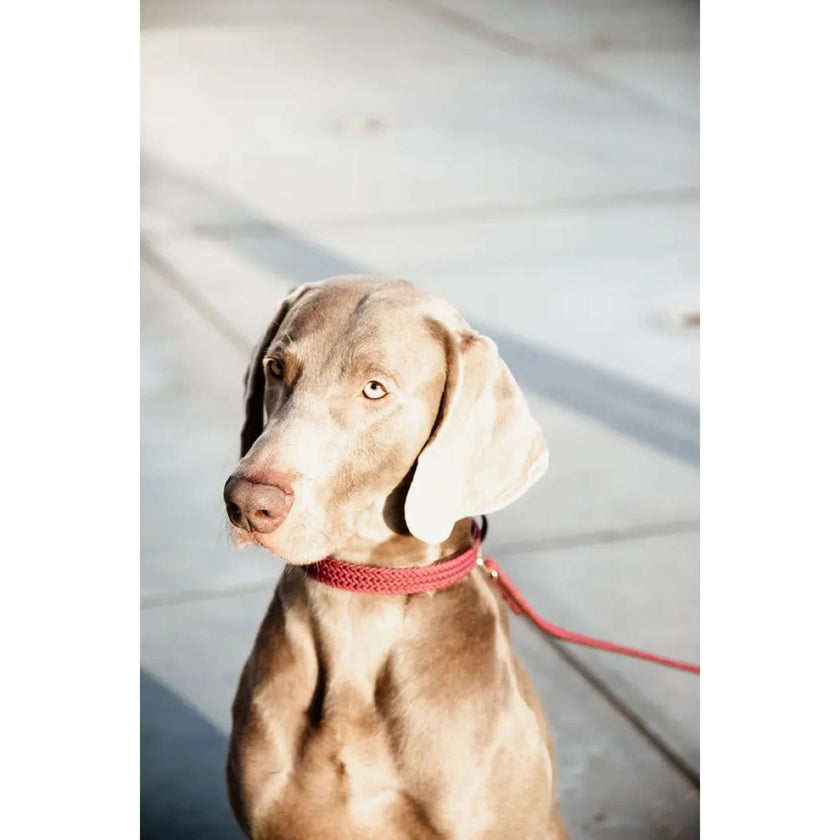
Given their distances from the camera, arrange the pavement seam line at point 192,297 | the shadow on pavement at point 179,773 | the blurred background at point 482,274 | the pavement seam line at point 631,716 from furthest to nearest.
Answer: the pavement seam line at point 192,297 < the blurred background at point 482,274 < the pavement seam line at point 631,716 < the shadow on pavement at point 179,773

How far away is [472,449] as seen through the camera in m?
2.74

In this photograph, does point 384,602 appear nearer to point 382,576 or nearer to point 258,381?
point 382,576

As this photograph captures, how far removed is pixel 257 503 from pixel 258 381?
0.43m

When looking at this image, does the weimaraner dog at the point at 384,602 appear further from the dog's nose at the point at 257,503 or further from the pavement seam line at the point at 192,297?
the pavement seam line at the point at 192,297

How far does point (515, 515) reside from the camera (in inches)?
204

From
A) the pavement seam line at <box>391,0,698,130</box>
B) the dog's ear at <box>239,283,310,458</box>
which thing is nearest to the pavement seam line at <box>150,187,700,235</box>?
the pavement seam line at <box>391,0,698,130</box>

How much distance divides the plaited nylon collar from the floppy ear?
122 mm

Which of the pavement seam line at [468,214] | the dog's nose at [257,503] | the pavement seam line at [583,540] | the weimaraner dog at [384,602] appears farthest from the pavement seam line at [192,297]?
the dog's nose at [257,503]

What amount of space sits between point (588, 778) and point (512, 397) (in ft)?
4.90

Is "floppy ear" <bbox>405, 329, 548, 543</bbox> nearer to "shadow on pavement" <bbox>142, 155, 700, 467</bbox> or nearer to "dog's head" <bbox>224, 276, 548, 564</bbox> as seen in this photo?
"dog's head" <bbox>224, 276, 548, 564</bbox>

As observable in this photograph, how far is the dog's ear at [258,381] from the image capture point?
2861mm
